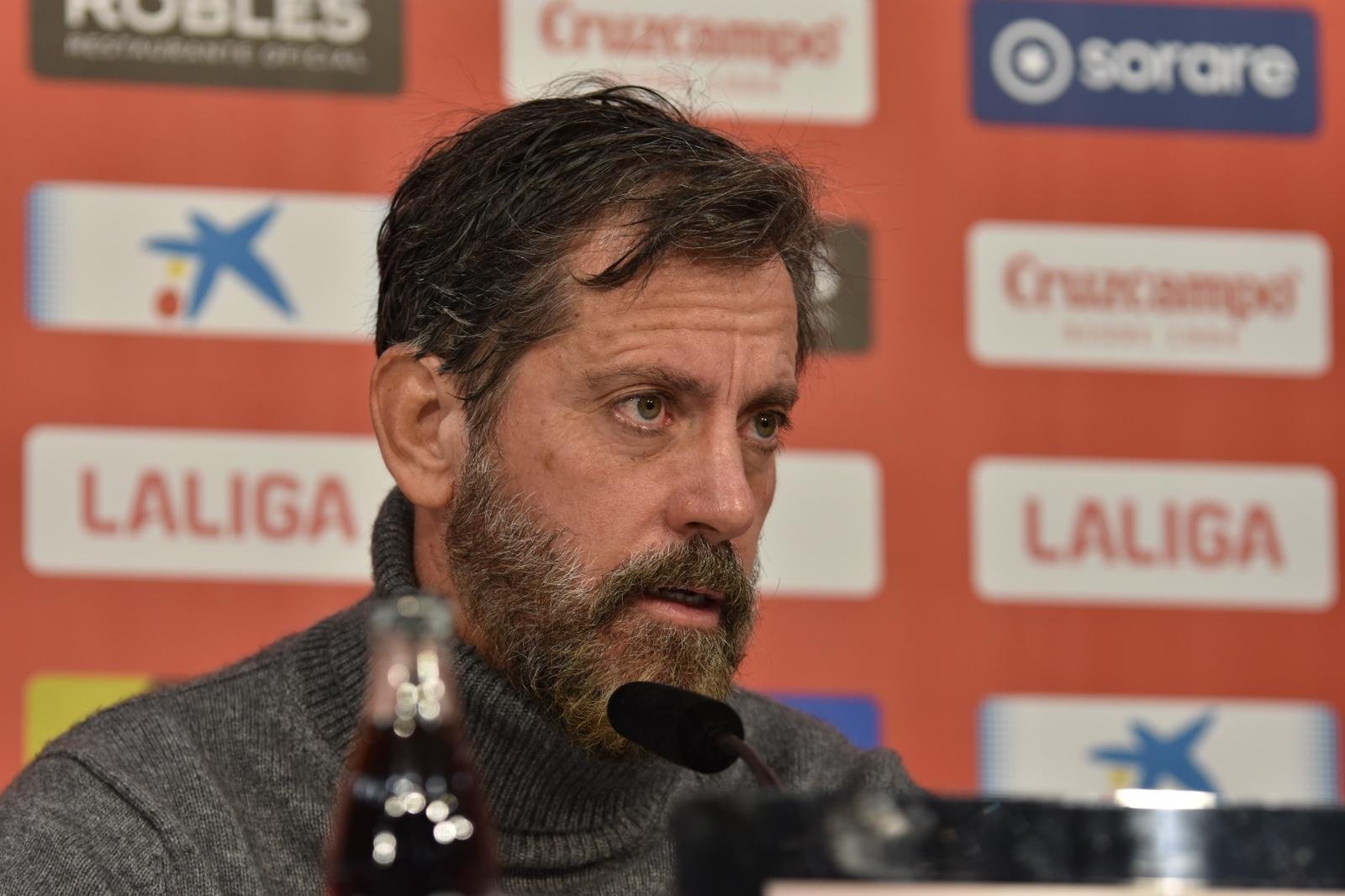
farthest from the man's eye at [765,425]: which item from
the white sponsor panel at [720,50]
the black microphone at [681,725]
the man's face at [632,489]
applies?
the white sponsor panel at [720,50]

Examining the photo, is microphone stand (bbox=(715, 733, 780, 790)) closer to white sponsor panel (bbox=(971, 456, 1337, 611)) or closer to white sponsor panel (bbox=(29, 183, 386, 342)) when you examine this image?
white sponsor panel (bbox=(29, 183, 386, 342))

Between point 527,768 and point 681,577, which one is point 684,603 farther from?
point 527,768

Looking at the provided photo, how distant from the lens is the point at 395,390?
6.30 ft

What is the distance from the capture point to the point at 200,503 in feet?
8.68

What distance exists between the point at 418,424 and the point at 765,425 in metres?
0.35

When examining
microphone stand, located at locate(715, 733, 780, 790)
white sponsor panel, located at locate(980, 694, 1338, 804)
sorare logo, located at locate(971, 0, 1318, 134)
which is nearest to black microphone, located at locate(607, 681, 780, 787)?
microphone stand, located at locate(715, 733, 780, 790)

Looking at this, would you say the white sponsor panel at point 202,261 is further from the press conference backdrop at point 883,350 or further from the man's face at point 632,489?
the man's face at point 632,489

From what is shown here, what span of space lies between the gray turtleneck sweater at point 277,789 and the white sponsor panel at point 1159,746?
41.0 inches

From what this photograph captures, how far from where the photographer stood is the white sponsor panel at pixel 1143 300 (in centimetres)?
291

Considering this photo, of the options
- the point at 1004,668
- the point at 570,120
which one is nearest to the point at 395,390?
the point at 570,120

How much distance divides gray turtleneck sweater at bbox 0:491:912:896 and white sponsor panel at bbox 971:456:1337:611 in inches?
43.0

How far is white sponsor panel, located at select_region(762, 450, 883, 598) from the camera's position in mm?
2799

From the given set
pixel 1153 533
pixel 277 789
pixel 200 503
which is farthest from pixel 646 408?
pixel 1153 533

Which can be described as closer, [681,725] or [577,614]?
[681,725]
